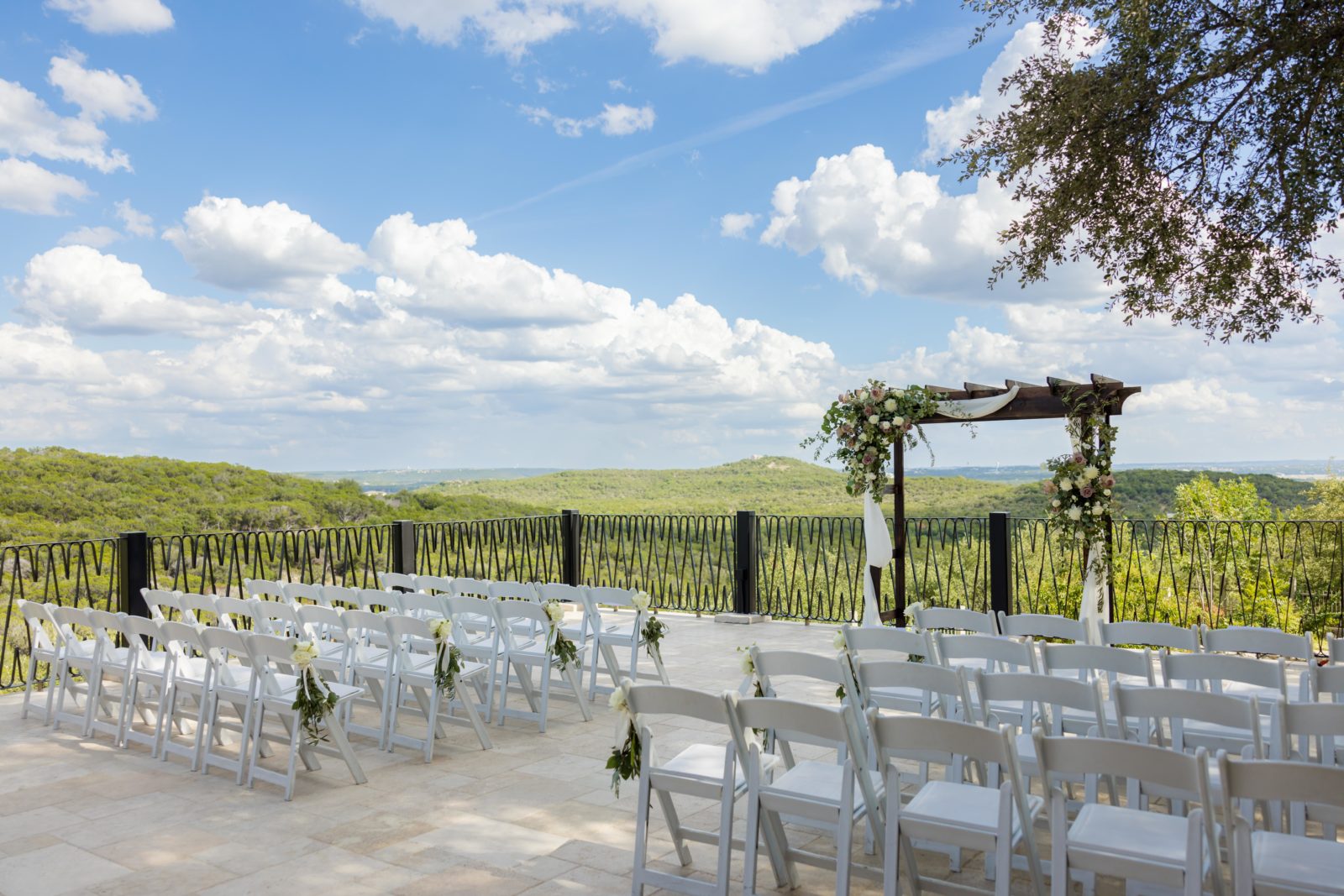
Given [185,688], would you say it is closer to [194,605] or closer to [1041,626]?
[194,605]

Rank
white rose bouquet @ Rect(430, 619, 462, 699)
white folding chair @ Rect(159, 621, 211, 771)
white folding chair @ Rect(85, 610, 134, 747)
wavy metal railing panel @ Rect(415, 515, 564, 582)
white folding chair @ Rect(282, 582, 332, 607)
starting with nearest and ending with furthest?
white folding chair @ Rect(159, 621, 211, 771), white rose bouquet @ Rect(430, 619, 462, 699), white folding chair @ Rect(85, 610, 134, 747), white folding chair @ Rect(282, 582, 332, 607), wavy metal railing panel @ Rect(415, 515, 564, 582)

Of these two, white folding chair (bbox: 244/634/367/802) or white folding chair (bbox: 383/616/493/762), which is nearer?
white folding chair (bbox: 244/634/367/802)

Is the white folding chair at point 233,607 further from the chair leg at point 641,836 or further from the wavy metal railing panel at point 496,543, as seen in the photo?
the chair leg at point 641,836

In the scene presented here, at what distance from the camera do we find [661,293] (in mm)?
31141

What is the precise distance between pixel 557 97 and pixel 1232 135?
71.4ft

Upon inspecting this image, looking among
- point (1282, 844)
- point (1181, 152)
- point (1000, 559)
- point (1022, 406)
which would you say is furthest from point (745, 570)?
point (1282, 844)

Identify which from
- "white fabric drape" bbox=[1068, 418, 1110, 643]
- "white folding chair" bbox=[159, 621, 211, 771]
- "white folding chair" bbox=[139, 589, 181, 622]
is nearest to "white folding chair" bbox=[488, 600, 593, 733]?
"white folding chair" bbox=[159, 621, 211, 771]

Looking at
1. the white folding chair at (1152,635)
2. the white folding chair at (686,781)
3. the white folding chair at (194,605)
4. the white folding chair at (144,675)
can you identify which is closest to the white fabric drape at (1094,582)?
the white folding chair at (1152,635)

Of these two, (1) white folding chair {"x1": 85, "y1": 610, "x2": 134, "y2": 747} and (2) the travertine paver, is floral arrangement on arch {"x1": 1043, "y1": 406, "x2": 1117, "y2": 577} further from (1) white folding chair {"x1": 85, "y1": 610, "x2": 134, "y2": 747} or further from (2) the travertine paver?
(1) white folding chair {"x1": 85, "y1": 610, "x2": 134, "y2": 747}

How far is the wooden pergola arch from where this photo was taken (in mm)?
7613

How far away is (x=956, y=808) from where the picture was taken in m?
2.94

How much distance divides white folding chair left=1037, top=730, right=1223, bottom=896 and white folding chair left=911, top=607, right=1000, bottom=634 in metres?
2.28

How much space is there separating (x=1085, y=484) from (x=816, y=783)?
17.4ft

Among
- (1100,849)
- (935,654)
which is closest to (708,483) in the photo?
(935,654)
